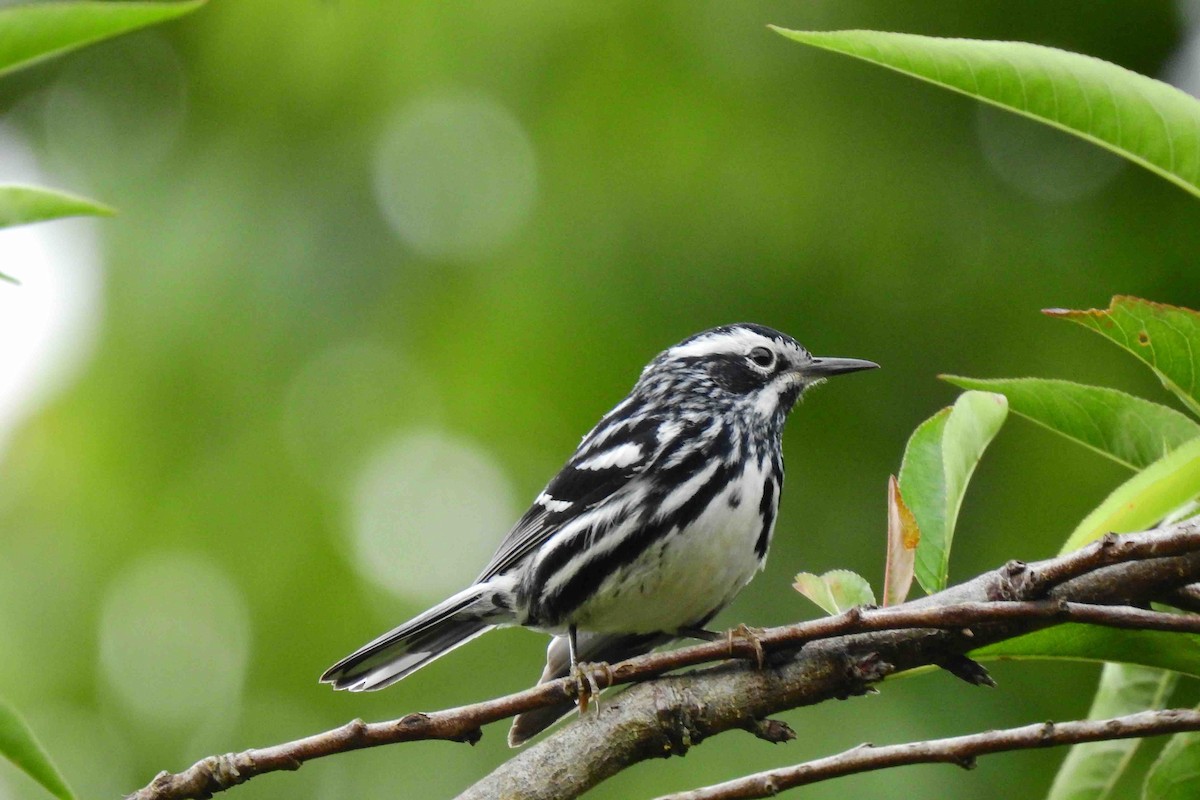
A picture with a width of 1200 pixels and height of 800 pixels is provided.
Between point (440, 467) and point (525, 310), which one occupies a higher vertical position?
point (525, 310)

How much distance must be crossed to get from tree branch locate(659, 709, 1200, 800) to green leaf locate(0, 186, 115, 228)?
3.90ft

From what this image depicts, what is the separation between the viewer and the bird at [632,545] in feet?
11.8

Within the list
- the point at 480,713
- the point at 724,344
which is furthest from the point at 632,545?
the point at 480,713

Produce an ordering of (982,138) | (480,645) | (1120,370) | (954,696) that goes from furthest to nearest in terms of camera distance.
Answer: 1. (982,138)
2. (480,645)
3. (1120,370)
4. (954,696)

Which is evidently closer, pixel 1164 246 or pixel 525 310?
pixel 1164 246

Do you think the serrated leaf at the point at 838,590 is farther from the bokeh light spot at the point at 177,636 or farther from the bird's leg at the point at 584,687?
the bokeh light spot at the point at 177,636

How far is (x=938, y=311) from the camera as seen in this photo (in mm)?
6176

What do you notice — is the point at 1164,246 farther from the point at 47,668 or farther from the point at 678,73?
the point at 47,668

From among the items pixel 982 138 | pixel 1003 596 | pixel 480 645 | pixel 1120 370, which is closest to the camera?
pixel 1003 596

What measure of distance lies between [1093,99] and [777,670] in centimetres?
113

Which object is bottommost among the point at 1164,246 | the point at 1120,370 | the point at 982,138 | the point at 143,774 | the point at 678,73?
the point at 143,774

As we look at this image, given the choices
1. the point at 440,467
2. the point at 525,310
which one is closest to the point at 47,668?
the point at 440,467

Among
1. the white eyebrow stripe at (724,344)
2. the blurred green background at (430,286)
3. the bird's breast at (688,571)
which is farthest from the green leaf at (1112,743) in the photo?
the blurred green background at (430,286)

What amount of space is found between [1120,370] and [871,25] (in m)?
2.18
